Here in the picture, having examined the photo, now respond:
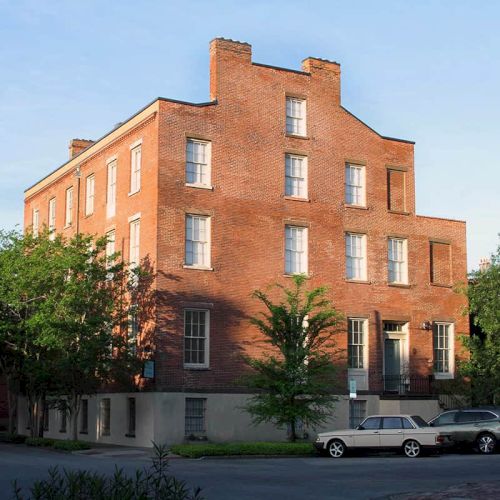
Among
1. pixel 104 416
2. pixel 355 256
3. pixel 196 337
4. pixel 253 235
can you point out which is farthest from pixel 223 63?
pixel 104 416

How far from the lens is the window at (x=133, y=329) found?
124 feet

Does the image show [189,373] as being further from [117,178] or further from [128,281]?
[117,178]

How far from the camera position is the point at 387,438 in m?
30.8

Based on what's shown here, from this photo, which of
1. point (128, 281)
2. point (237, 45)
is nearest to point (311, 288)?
point (128, 281)

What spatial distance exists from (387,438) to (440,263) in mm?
16434

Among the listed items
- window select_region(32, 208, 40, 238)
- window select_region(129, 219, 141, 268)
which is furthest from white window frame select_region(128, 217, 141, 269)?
window select_region(32, 208, 40, 238)

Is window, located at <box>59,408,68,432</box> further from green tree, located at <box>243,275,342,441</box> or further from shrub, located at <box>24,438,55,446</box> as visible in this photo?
green tree, located at <box>243,275,342,441</box>

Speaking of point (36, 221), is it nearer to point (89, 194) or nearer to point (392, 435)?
point (89, 194)

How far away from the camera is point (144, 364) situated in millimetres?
36531

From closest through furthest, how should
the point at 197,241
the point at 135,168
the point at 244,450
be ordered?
1. the point at 244,450
2. the point at 197,241
3. the point at 135,168

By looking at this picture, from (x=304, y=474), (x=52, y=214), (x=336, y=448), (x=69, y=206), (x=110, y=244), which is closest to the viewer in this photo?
(x=304, y=474)

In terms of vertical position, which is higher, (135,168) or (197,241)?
(135,168)

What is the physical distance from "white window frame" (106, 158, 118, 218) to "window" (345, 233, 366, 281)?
10.6 m

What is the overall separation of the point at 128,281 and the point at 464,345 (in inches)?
638
